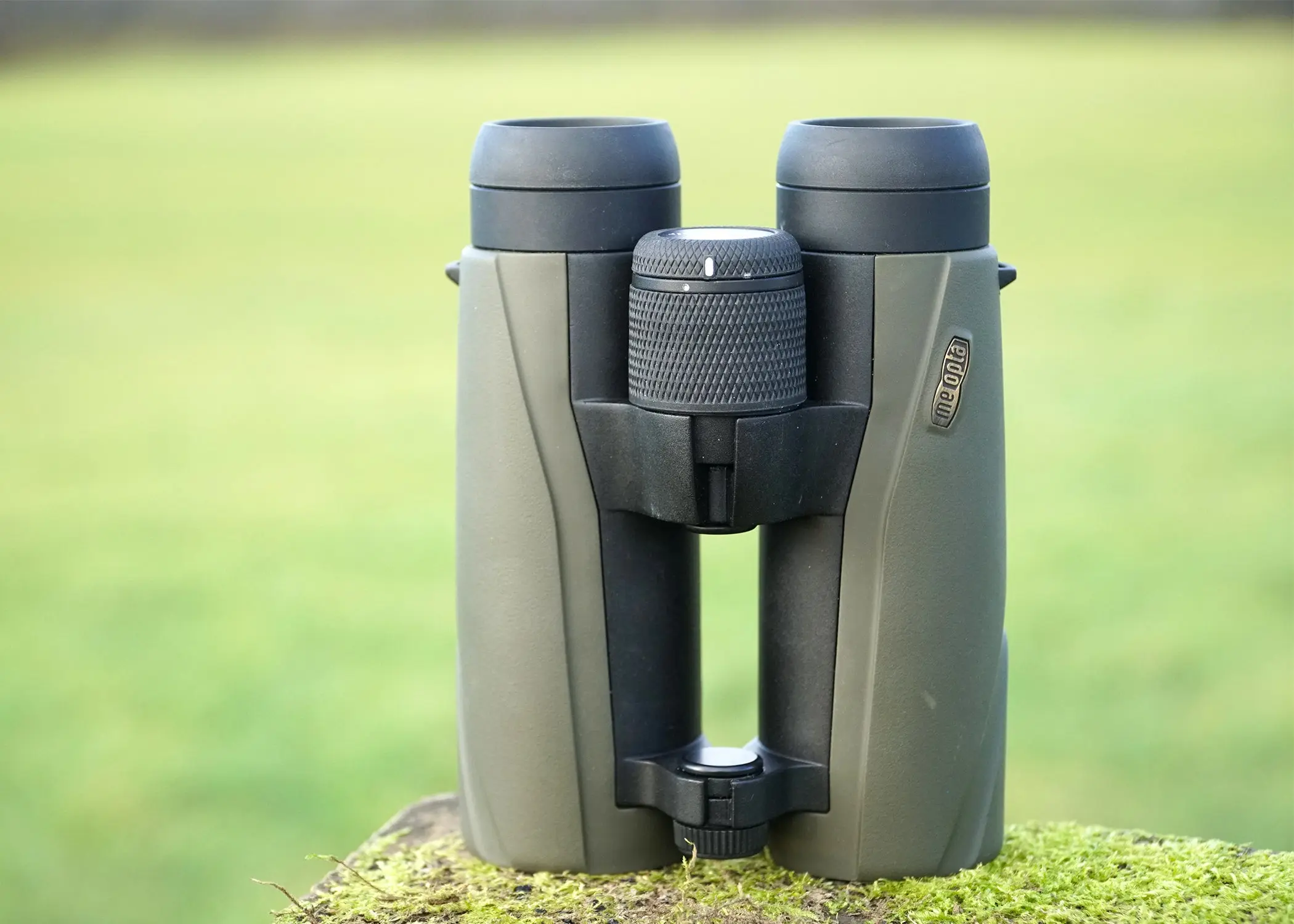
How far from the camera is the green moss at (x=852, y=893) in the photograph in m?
1.15

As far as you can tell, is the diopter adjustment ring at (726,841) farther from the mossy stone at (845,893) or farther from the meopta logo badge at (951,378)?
the meopta logo badge at (951,378)

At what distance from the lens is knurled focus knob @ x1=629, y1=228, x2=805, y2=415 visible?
108cm

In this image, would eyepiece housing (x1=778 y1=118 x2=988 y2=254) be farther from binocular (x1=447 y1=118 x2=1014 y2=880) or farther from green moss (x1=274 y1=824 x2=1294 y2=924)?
green moss (x1=274 y1=824 x2=1294 y2=924)

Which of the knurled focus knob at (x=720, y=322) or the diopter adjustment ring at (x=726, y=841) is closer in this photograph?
the knurled focus knob at (x=720, y=322)

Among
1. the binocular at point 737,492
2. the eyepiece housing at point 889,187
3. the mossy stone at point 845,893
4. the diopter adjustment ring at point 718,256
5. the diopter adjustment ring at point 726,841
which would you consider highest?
the eyepiece housing at point 889,187

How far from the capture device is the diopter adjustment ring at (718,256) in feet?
3.54

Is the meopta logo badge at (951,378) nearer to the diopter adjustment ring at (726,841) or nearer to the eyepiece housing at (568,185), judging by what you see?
the eyepiece housing at (568,185)

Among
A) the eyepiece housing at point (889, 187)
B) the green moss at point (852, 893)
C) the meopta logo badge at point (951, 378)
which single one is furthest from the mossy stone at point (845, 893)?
the eyepiece housing at point (889, 187)

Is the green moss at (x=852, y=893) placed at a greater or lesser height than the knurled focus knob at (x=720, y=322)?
lesser

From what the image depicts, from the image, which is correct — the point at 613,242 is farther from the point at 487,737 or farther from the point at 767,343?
the point at 487,737

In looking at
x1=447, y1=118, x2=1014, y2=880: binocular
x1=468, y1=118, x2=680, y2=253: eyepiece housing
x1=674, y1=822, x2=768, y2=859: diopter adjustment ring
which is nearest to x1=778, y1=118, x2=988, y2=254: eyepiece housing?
x1=447, y1=118, x2=1014, y2=880: binocular

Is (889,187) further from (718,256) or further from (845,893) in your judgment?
(845,893)

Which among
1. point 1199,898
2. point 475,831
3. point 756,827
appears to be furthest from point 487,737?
point 1199,898

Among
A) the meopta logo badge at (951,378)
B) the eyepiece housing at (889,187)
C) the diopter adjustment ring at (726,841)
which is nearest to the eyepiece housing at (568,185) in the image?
the eyepiece housing at (889,187)
